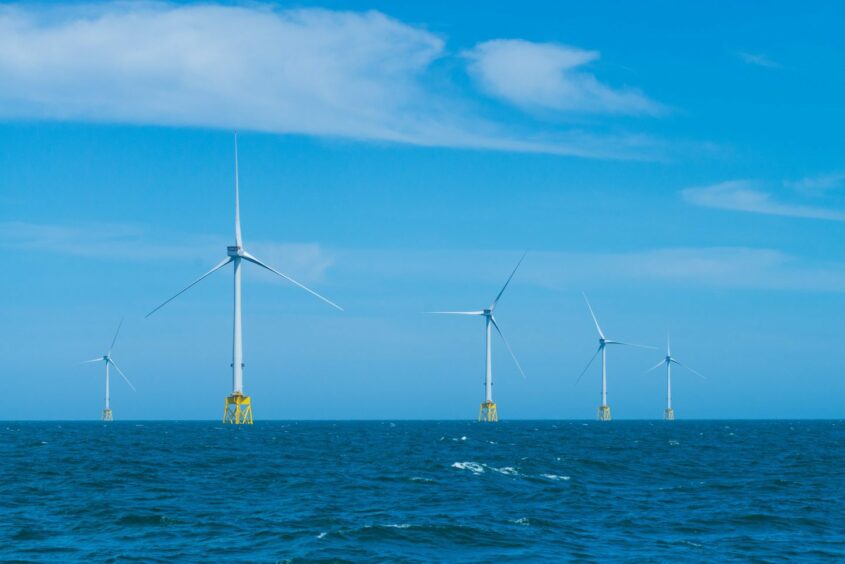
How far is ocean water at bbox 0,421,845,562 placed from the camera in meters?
39.2

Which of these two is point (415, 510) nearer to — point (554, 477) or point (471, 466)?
point (554, 477)

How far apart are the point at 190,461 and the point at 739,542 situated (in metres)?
55.2

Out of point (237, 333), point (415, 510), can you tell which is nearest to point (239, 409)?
point (237, 333)

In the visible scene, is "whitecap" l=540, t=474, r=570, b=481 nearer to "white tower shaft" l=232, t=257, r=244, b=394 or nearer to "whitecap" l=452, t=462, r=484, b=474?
"whitecap" l=452, t=462, r=484, b=474

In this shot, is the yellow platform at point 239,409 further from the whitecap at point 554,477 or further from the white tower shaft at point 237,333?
the whitecap at point 554,477

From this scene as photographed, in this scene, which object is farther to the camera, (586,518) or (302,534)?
(586,518)

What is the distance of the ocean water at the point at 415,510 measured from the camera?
39166 millimetres

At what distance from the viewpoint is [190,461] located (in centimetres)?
8325

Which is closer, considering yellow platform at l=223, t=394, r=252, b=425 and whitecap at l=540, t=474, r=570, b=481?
whitecap at l=540, t=474, r=570, b=481

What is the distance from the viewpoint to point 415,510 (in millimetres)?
50750

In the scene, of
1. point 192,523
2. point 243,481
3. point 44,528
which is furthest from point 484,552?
point 243,481

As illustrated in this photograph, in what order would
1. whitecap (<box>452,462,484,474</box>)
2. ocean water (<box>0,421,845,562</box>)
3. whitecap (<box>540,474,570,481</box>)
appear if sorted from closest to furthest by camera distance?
ocean water (<box>0,421,845,562</box>), whitecap (<box>540,474,570,481</box>), whitecap (<box>452,462,484,474</box>)

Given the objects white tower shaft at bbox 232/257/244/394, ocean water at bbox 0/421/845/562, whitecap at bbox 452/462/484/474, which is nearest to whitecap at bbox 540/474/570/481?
ocean water at bbox 0/421/845/562

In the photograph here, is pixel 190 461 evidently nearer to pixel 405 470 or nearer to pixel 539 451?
pixel 405 470
